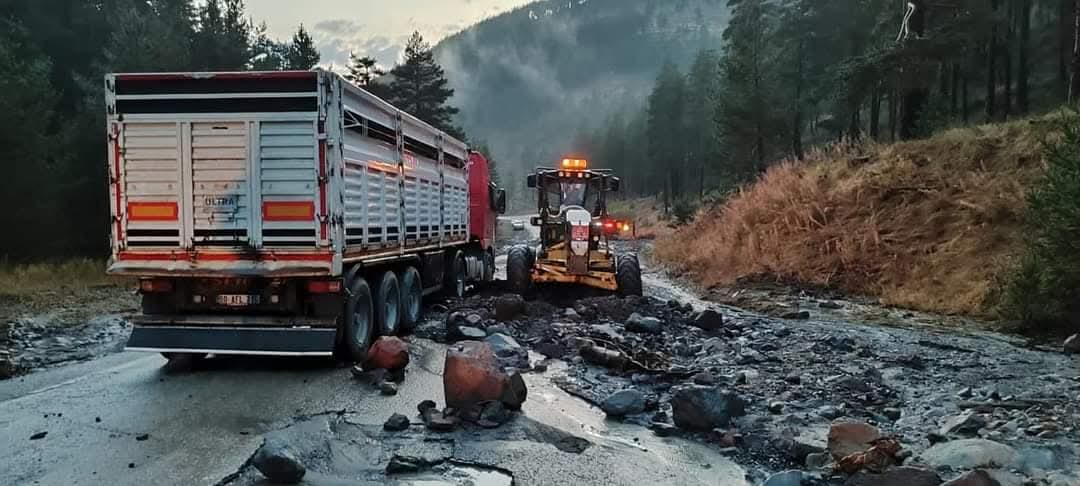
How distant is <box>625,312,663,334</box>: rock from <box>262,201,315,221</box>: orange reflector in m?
5.30

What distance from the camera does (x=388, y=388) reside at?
7348mm

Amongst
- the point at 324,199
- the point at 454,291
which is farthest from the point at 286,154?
the point at 454,291

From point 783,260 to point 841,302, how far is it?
335cm

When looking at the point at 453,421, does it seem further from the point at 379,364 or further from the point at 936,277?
the point at 936,277

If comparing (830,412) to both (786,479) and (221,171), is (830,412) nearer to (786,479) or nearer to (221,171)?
(786,479)

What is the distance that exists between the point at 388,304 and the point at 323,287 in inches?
80.9

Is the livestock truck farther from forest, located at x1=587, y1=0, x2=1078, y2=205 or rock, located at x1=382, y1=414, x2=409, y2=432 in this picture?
forest, located at x1=587, y1=0, x2=1078, y2=205

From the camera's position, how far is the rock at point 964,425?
19.3ft

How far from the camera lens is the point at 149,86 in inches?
318

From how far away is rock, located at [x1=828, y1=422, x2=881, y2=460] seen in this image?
17.4 feet

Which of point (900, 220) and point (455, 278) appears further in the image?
point (900, 220)

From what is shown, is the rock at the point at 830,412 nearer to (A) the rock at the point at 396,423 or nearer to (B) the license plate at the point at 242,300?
(A) the rock at the point at 396,423

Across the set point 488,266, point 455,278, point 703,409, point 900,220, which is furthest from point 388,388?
point 900,220

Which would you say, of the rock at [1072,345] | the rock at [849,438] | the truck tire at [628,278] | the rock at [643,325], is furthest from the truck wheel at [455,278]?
the rock at [849,438]
